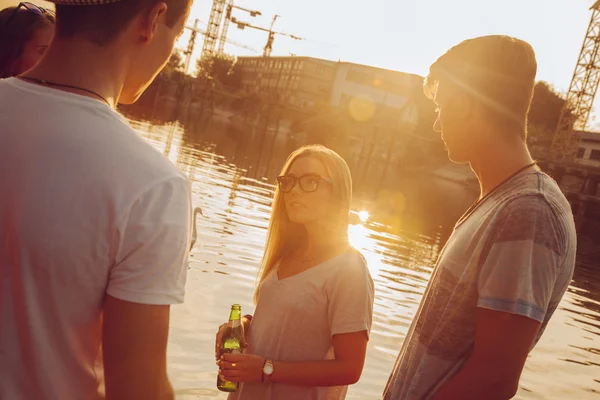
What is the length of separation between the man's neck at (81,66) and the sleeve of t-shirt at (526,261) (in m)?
1.43

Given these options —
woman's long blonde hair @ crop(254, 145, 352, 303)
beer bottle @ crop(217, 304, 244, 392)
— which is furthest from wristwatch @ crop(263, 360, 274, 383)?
woman's long blonde hair @ crop(254, 145, 352, 303)

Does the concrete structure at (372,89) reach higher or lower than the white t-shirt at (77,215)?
higher

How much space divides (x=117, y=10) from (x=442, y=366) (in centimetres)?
180

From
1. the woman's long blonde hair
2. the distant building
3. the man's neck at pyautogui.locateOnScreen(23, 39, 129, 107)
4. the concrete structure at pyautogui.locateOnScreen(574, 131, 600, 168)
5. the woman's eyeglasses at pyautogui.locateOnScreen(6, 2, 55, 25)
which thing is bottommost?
the woman's long blonde hair

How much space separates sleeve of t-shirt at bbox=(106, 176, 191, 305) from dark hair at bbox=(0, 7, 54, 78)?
8.54 feet

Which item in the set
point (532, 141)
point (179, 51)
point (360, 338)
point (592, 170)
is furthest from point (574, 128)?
point (179, 51)

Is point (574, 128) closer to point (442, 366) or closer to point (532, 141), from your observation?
point (532, 141)

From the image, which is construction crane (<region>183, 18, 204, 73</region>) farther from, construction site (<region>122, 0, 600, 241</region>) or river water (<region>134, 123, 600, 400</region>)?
river water (<region>134, 123, 600, 400</region>)

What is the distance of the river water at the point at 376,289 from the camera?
6882 mm

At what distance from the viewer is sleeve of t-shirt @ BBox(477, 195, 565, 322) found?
A: 1791mm

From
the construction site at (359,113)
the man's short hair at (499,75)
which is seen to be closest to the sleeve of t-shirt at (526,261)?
the man's short hair at (499,75)

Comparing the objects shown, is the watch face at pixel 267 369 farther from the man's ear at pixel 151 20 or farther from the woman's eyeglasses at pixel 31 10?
the woman's eyeglasses at pixel 31 10

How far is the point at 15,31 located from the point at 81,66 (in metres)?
2.36

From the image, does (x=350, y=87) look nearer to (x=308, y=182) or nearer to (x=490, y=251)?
(x=308, y=182)
